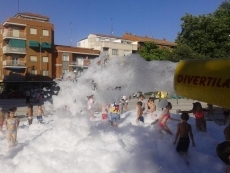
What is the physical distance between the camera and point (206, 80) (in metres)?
3.10

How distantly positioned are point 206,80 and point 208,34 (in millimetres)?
28406

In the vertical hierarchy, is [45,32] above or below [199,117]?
above

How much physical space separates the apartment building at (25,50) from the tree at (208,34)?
23.2 metres

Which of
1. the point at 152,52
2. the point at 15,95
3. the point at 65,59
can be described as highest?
the point at 152,52

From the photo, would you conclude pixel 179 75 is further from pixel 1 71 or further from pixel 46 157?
pixel 1 71

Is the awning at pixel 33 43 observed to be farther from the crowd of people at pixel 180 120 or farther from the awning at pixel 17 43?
the crowd of people at pixel 180 120

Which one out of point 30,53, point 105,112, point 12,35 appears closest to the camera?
point 105,112

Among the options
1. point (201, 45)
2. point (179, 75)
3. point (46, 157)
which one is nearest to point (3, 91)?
point (201, 45)

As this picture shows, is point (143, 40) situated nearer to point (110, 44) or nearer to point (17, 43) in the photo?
point (110, 44)

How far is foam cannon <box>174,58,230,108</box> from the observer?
2.87 meters

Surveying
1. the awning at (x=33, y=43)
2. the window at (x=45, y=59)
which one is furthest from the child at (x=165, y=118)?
the window at (x=45, y=59)

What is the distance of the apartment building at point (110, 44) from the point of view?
51.8 m

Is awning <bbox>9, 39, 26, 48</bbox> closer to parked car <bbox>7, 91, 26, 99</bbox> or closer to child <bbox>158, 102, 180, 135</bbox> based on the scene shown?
parked car <bbox>7, 91, 26, 99</bbox>

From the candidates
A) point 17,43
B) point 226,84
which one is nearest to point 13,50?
point 17,43
